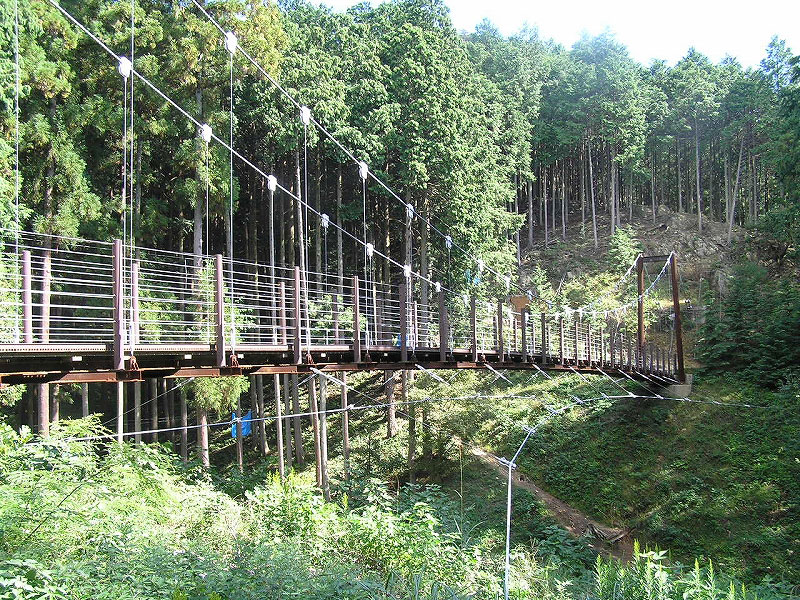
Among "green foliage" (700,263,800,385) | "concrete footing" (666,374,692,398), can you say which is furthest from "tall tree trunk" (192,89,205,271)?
"green foliage" (700,263,800,385)

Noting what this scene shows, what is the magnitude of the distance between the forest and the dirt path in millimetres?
119

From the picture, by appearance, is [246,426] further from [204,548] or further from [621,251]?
[621,251]

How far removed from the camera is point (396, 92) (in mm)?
15055

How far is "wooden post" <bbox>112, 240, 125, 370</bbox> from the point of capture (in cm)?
401

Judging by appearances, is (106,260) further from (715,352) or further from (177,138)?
(715,352)

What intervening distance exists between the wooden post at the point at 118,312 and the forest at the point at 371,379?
745mm

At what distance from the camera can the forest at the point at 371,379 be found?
501cm

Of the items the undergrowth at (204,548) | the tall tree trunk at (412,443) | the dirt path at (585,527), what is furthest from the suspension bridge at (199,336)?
the tall tree trunk at (412,443)

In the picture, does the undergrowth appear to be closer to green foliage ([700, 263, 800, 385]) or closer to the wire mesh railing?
the wire mesh railing

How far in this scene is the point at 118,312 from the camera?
13.2 feet

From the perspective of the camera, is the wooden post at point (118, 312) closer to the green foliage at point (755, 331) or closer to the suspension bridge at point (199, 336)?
the suspension bridge at point (199, 336)

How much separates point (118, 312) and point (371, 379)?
A: 45.4 feet

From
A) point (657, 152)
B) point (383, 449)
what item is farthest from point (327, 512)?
point (657, 152)

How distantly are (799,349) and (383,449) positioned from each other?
8553mm
